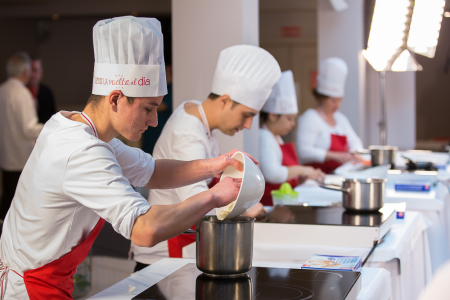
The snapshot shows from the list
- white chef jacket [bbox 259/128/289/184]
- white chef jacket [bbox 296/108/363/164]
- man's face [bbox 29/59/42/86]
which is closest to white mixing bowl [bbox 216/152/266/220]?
white chef jacket [bbox 259/128/289/184]

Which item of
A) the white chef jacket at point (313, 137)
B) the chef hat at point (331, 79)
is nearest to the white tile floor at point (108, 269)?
the white chef jacket at point (313, 137)

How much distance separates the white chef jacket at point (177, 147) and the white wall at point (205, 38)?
1.70ft

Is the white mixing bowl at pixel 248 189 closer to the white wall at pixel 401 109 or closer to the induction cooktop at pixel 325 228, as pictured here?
the induction cooktop at pixel 325 228

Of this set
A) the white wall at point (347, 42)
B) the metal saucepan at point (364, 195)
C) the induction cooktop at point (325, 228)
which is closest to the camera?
the induction cooktop at point (325, 228)

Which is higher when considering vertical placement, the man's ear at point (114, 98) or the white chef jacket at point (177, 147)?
the man's ear at point (114, 98)

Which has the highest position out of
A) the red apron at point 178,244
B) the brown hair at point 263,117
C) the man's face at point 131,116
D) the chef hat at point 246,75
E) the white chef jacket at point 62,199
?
the chef hat at point 246,75

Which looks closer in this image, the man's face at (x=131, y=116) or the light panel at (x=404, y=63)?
the man's face at (x=131, y=116)

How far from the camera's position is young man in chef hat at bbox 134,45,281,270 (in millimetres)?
1770

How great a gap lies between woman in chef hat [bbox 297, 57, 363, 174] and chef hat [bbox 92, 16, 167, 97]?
2652mm

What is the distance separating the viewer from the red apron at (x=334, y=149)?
12.6ft

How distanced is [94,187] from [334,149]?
126 inches

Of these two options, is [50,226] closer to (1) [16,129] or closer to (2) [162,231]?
(2) [162,231]

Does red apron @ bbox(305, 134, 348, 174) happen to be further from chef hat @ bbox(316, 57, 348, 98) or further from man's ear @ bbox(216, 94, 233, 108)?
man's ear @ bbox(216, 94, 233, 108)

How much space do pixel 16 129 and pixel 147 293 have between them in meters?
3.75
